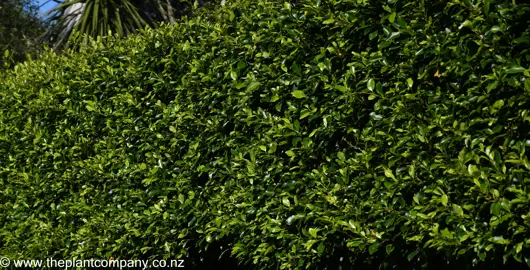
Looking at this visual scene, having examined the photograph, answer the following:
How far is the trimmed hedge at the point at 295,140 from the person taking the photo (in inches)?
132

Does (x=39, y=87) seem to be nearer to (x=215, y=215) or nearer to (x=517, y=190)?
(x=215, y=215)

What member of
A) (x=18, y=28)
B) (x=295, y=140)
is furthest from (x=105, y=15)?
(x=295, y=140)

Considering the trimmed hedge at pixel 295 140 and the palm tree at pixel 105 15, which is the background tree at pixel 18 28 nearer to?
the palm tree at pixel 105 15

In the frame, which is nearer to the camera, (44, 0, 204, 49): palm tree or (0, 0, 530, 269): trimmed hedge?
(0, 0, 530, 269): trimmed hedge

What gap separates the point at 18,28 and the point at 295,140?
12615 mm

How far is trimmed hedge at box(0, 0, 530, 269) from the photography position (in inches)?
132

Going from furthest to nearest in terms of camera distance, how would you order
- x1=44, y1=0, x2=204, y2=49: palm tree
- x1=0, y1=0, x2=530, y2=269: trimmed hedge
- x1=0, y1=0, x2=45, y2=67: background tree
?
x1=0, y1=0, x2=45, y2=67: background tree
x1=44, y1=0, x2=204, y2=49: palm tree
x1=0, y1=0, x2=530, y2=269: trimmed hedge

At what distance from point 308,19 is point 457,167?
148cm

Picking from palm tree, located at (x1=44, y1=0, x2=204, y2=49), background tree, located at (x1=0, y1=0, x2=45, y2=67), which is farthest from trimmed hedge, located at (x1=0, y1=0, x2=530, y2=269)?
background tree, located at (x1=0, y1=0, x2=45, y2=67)

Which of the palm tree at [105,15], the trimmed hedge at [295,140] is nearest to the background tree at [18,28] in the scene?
the palm tree at [105,15]

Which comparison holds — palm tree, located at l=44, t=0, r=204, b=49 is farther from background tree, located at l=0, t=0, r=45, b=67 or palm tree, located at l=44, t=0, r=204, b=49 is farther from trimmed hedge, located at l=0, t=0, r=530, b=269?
trimmed hedge, located at l=0, t=0, r=530, b=269

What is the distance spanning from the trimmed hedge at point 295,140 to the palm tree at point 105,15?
379 centimetres

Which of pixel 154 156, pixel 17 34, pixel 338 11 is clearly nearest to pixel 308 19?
pixel 338 11

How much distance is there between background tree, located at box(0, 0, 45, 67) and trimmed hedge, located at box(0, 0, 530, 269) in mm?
8396
